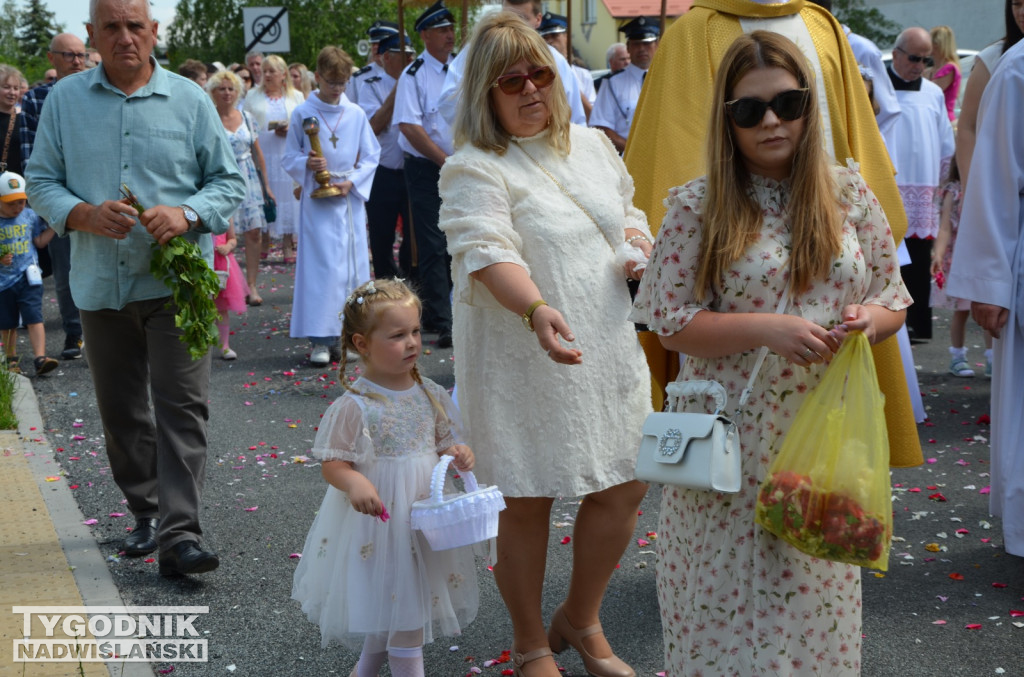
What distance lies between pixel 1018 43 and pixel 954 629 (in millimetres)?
2219

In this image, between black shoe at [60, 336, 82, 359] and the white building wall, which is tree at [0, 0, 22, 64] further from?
black shoe at [60, 336, 82, 359]

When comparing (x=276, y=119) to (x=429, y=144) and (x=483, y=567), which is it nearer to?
(x=429, y=144)

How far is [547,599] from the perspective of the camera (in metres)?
4.66

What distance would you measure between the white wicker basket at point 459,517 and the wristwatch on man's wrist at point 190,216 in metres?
1.89

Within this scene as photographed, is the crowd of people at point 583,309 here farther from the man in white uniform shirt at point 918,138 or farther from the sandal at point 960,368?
the man in white uniform shirt at point 918,138

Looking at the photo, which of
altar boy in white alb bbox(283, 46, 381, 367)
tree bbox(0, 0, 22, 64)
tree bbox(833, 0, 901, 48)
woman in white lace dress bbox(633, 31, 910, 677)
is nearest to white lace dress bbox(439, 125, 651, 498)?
woman in white lace dress bbox(633, 31, 910, 677)

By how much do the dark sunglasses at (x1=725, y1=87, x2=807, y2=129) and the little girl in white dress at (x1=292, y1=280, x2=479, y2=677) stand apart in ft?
3.99

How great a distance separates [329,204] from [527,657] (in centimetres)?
623

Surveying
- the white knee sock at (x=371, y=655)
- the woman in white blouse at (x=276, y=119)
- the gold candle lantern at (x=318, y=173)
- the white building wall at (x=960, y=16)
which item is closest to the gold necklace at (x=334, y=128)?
the gold candle lantern at (x=318, y=173)

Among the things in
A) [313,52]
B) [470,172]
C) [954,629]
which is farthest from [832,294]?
[313,52]

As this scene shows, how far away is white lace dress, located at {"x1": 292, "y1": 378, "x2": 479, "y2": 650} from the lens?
356 cm

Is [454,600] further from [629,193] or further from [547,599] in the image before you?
[629,193]

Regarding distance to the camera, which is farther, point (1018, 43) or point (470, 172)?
point (1018, 43)

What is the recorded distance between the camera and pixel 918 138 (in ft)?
30.3
